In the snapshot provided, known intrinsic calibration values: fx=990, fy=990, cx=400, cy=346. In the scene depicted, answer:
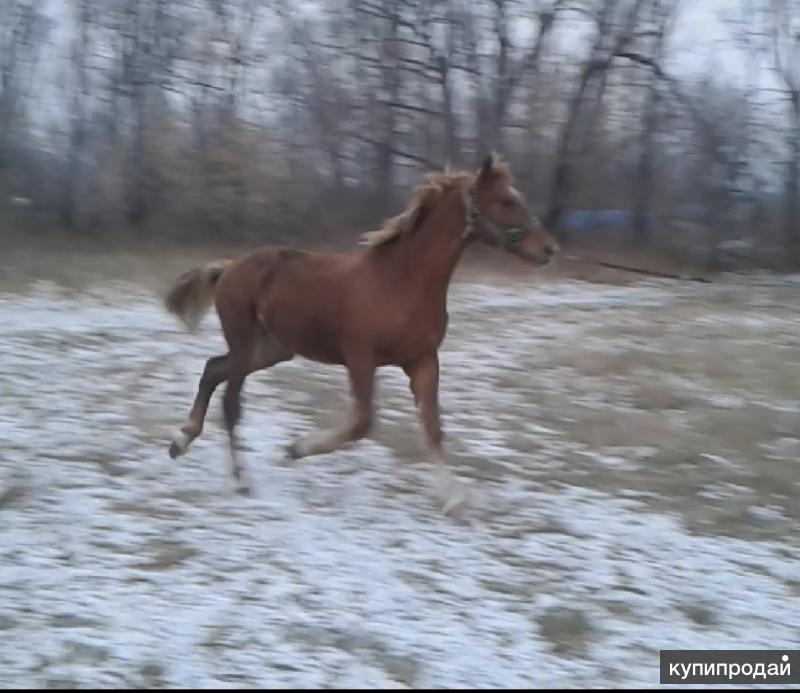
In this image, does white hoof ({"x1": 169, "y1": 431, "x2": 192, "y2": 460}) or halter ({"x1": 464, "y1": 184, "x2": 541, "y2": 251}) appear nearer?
halter ({"x1": 464, "y1": 184, "x2": 541, "y2": 251})

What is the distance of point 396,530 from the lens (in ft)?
18.2

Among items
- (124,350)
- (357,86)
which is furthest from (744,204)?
(124,350)

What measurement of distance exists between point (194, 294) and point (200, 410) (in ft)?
3.12

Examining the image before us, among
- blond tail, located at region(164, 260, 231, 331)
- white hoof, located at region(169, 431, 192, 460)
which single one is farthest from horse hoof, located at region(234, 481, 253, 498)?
blond tail, located at region(164, 260, 231, 331)

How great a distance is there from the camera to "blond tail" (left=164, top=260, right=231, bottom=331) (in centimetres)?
707

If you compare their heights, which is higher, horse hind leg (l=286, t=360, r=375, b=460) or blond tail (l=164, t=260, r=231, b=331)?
blond tail (l=164, t=260, r=231, b=331)

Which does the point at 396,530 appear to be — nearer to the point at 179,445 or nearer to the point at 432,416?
the point at 432,416

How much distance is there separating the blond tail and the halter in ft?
6.48

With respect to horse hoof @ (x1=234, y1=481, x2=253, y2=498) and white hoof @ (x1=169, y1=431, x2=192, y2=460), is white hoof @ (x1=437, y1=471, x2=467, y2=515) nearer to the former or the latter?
horse hoof @ (x1=234, y1=481, x2=253, y2=498)

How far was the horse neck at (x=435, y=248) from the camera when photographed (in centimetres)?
589

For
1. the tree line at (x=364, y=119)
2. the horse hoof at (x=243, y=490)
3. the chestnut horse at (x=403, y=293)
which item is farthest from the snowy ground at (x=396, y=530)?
the tree line at (x=364, y=119)

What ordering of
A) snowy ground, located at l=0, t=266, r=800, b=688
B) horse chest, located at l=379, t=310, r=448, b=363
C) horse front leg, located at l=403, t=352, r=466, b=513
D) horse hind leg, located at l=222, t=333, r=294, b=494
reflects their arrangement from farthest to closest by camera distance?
horse hind leg, located at l=222, t=333, r=294, b=494, horse front leg, located at l=403, t=352, r=466, b=513, horse chest, located at l=379, t=310, r=448, b=363, snowy ground, located at l=0, t=266, r=800, b=688

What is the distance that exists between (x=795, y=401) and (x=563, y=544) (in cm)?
477

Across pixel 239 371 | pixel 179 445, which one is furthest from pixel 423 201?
pixel 179 445
